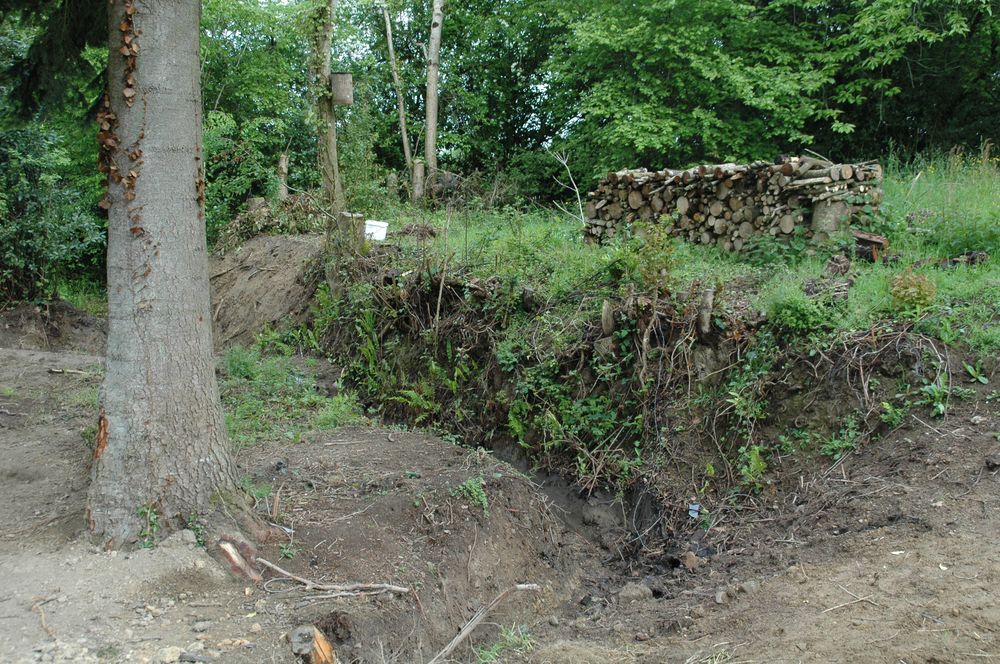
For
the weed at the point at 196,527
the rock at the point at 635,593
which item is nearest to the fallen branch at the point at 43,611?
the weed at the point at 196,527

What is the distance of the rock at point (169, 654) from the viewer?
3.48 metres

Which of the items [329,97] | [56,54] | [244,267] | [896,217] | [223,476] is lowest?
[223,476]

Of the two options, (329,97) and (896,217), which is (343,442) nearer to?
(896,217)

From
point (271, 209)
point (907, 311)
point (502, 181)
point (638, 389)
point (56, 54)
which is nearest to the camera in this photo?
point (56, 54)

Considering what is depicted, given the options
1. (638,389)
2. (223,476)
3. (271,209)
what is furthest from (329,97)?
(223,476)

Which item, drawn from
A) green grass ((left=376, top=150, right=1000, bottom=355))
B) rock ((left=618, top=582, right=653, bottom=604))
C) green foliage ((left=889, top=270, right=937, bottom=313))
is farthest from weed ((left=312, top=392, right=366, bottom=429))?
green foliage ((left=889, top=270, right=937, bottom=313))

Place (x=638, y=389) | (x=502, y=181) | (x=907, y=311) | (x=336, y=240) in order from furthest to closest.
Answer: (x=502, y=181) → (x=336, y=240) → (x=638, y=389) → (x=907, y=311)

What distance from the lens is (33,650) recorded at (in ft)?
11.2

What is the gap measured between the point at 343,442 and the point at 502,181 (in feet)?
33.3

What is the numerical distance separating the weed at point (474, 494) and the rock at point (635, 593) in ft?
3.71

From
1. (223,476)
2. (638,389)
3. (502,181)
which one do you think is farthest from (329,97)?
(223,476)

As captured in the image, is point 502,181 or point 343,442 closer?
point 343,442

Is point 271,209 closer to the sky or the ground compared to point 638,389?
closer to the sky

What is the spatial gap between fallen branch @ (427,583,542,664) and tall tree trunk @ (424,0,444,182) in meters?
13.1
